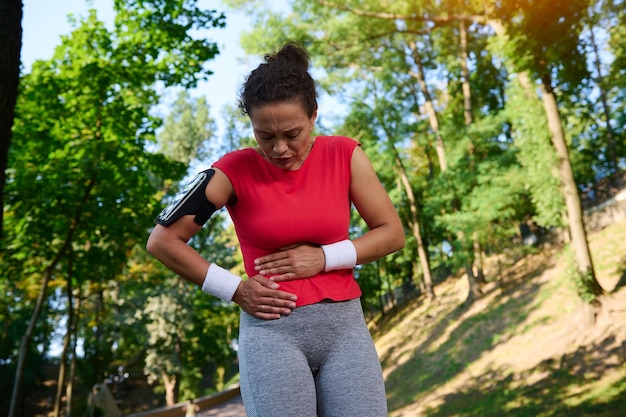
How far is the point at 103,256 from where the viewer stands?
1318 centimetres

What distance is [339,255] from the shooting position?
89.2 inches

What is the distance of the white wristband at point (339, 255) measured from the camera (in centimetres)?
225

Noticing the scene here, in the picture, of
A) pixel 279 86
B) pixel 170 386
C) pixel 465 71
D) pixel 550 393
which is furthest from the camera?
pixel 170 386

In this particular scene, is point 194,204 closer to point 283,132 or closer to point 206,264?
point 206,264

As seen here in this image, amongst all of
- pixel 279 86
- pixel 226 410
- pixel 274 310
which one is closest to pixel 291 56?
pixel 279 86

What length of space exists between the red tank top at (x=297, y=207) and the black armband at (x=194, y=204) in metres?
0.10

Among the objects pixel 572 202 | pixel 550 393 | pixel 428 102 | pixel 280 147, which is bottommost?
pixel 550 393

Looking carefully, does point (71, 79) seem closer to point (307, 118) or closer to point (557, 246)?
point (307, 118)

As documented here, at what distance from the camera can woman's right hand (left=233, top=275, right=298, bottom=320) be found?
7.09 feet

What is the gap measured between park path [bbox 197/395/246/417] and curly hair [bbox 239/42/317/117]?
19667mm

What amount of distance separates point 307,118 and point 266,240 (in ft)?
1.81

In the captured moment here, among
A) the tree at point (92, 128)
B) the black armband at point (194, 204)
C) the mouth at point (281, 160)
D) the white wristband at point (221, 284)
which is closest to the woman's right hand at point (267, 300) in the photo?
the white wristband at point (221, 284)

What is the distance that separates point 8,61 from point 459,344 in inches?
703

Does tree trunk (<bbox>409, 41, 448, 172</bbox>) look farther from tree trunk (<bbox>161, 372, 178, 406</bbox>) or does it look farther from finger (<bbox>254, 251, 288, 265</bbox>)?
finger (<bbox>254, 251, 288, 265</bbox>)
